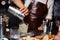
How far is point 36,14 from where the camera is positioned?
1.38 meters

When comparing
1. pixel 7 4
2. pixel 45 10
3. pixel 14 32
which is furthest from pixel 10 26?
pixel 45 10

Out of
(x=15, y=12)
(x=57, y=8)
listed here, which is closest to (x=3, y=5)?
(x=15, y=12)

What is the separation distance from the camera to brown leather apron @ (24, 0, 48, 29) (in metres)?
1.37

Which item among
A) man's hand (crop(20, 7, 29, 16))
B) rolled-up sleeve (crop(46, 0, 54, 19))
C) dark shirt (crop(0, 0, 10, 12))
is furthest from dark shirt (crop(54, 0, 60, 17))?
dark shirt (crop(0, 0, 10, 12))

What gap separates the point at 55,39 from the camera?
1401 mm

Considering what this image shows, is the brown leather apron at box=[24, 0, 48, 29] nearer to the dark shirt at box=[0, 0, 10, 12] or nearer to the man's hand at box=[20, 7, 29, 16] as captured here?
the man's hand at box=[20, 7, 29, 16]

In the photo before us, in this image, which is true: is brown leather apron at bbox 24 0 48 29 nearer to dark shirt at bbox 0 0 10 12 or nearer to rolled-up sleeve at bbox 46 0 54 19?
rolled-up sleeve at bbox 46 0 54 19

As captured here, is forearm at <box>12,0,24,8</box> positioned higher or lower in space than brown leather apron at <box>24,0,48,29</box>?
higher

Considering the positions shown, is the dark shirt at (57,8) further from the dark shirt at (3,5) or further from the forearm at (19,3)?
the dark shirt at (3,5)

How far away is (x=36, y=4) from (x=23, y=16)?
0.14 m

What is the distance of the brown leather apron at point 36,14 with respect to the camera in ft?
4.49

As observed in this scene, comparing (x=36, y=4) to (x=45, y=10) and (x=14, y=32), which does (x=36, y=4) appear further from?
(x=14, y=32)

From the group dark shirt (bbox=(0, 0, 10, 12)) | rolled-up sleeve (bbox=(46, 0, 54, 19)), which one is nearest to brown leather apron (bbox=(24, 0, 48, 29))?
rolled-up sleeve (bbox=(46, 0, 54, 19))

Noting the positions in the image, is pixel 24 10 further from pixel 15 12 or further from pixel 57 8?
pixel 57 8
